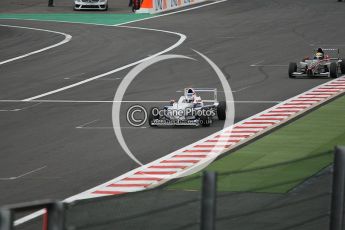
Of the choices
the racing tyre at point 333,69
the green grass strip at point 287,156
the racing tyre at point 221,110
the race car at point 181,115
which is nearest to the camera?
the green grass strip at point 287,156

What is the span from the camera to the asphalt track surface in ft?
85.6

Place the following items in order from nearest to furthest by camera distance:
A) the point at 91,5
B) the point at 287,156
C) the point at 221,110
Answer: the point at 287,156 → the point at 221,110 → the point at 91,5

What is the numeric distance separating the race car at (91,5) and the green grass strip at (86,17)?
4.42 ft

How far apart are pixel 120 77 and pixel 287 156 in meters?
21.5

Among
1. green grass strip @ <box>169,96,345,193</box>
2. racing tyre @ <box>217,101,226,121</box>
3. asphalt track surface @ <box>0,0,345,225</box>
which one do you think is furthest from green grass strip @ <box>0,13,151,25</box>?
racing tyre @ <box>217,101,226,121</box>

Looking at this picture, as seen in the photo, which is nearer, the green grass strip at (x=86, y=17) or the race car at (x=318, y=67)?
the race car at (x=318, y=67)

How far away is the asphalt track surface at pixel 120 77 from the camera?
26.1 metres

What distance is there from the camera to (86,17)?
75.4 metres

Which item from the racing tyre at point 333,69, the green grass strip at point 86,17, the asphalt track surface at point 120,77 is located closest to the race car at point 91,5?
the green grass strip at point 86,17

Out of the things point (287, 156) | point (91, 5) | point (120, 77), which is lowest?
point (120, 77)

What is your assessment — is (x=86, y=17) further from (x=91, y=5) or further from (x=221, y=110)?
(x=221, y=110)

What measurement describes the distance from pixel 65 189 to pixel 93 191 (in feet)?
2.12

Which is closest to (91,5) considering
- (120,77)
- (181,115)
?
(120,77)

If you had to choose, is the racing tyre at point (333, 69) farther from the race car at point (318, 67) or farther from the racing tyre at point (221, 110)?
the racing tyre at point (221, 110)
